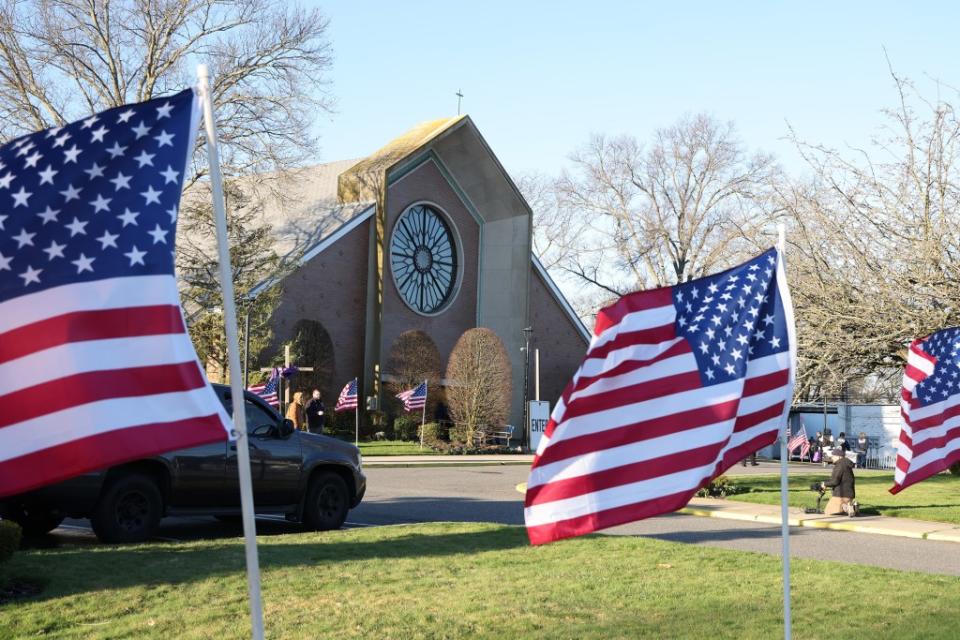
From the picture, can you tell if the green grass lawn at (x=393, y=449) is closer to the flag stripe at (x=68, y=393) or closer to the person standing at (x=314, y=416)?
the person standing at (x=314, y=416)

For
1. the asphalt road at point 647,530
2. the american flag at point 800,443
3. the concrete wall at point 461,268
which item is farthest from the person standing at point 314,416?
the american flag at point 800,443

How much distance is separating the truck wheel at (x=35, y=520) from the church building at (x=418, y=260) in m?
29.4

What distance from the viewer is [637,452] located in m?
6.55

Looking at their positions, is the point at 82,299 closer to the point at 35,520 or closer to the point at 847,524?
the point at 35,520

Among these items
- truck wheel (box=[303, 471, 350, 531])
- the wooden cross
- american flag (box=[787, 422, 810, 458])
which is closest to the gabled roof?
the wooden cross

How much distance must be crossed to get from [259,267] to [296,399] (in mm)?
16499

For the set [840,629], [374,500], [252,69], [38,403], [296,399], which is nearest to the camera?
[38,403]

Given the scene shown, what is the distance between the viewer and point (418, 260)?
162 feet

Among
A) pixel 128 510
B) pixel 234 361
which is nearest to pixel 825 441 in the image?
pixel 128 510

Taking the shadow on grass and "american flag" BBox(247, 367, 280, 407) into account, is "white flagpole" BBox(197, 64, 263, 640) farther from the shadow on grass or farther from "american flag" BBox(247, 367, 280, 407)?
"american flag" BBox(247, 367, 280, 407)

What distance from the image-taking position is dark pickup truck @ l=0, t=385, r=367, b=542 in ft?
38.7

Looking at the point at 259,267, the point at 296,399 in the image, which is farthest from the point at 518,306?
the point at 296,399

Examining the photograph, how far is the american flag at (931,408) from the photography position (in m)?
11.2

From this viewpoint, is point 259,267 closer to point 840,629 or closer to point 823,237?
point 823,237
